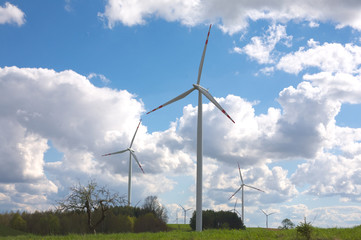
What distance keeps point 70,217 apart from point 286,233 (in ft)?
200

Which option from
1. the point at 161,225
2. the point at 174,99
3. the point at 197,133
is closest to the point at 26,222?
the point at 161,225

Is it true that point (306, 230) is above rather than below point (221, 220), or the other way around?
above

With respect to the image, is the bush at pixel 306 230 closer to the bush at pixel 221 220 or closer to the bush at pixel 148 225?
the bush at pixel 148 225

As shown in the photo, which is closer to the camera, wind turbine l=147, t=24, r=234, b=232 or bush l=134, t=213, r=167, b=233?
wind turbine l=147, t=24, r=234, b=232

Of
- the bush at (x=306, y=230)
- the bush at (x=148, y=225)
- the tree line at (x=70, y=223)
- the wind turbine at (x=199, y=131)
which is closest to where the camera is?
the bush at (x=306, y=230)

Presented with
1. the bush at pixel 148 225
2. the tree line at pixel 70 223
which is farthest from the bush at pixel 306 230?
the bush at pixel 148 225

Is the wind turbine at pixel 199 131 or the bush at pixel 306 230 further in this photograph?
the wind turbine at pixel 199 131

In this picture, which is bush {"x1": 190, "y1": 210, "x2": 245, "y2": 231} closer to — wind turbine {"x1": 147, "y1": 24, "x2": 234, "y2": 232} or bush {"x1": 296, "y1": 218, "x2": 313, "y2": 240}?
wind turbine {"x1": 147, "y1": 24, "x2": 234, "y2": 232}

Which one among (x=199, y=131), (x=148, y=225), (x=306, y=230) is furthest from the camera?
(x=148, y=225)

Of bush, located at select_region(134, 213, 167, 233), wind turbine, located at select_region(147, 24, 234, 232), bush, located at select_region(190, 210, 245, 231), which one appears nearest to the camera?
wind turbine, located at select_region(147, 24, 234, 232)

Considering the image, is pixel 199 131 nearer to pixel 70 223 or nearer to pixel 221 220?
pixel 70 223

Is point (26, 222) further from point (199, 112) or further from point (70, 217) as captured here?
point (199, 112)

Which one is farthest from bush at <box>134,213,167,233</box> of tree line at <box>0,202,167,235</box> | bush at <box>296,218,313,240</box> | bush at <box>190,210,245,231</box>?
bush at <box>296,218,313,240</box>

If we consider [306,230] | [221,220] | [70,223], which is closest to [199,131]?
[306,230]
